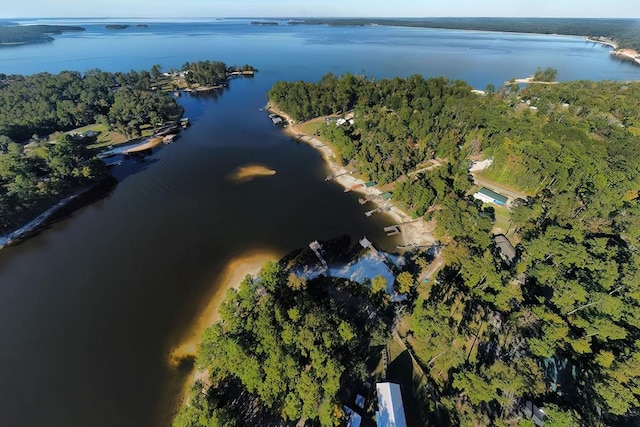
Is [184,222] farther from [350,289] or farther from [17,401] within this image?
[350,289]

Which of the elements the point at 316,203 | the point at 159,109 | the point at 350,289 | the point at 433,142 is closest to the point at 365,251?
Answer: the point at 350,289

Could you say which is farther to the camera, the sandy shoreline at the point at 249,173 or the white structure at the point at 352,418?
the sandy shoreline at the point at 249,173

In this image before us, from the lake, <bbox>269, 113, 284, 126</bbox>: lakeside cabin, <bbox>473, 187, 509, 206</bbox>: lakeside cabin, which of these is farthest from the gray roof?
<bbox>269, 113, 284, 126</bbox>: lakeside cabin

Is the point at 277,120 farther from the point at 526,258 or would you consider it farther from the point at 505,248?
the point at 526,258

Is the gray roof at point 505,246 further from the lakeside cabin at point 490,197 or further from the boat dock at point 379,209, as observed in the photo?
the boat dock at point 379,209

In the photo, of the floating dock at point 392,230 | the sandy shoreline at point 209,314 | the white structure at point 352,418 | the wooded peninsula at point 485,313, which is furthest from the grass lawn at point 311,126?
the white structure at point 352,418

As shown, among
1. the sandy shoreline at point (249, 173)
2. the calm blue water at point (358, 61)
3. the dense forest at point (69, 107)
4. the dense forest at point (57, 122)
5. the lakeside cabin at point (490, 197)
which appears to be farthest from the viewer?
the calm blue water at point (358, 61)
